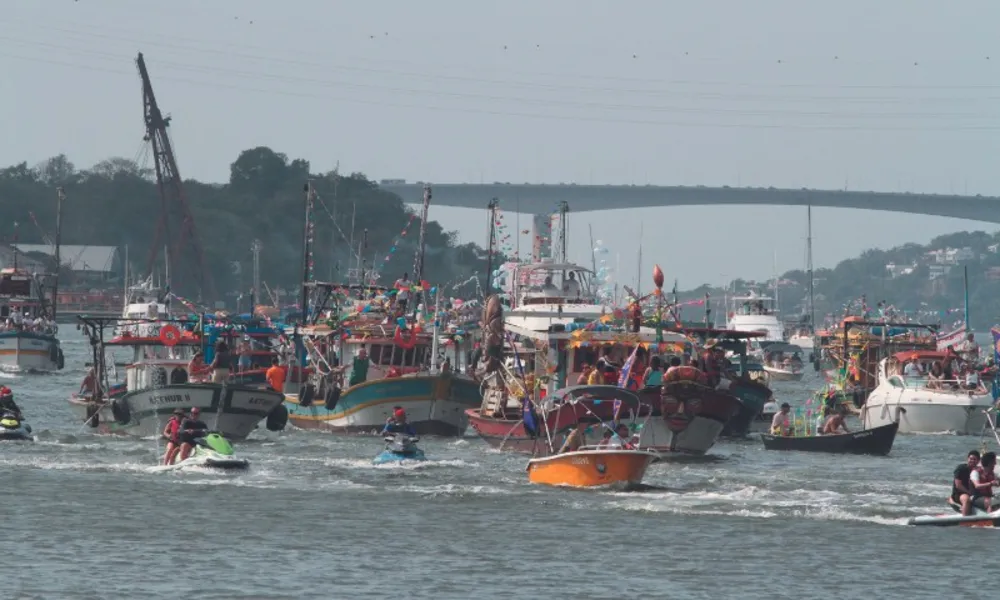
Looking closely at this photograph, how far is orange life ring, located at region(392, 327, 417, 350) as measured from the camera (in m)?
62.6

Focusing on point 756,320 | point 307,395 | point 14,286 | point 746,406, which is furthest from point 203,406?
point 756,320

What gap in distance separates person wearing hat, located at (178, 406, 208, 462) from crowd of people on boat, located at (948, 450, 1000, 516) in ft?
59.2

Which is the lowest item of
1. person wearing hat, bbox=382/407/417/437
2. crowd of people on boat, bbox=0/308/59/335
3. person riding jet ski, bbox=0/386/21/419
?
person wearing hat, bbox=382/407/417/437

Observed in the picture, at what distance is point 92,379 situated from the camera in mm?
62031

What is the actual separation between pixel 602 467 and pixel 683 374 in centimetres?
741

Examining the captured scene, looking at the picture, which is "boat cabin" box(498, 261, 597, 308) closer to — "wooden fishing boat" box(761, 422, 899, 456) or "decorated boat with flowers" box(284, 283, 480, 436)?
"decorated boat with flowers" box(284, 283, 480, 436)

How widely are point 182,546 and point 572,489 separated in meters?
11.2

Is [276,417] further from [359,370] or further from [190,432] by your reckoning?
[190,432]

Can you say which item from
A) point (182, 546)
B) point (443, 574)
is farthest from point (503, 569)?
point (182, 546)

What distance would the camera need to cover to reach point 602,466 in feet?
143

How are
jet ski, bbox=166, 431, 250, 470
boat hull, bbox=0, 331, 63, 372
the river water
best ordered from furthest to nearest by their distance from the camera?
boat hull, bbox=0, 331, 63, 372, jet ski, bbox=166, 431, 250, 470, the river water

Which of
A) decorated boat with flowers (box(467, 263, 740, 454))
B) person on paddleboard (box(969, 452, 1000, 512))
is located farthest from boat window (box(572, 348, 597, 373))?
person on paddleboard (box(969, 452, 1000, 512))

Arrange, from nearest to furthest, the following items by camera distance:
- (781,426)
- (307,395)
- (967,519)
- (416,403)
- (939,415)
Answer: (967,519), (781,426), (416,403), (307,395), (939,415)

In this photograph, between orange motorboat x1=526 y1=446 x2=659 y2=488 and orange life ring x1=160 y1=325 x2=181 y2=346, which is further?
orange life ring x1=160 y1=325 x2=181 y2=346
